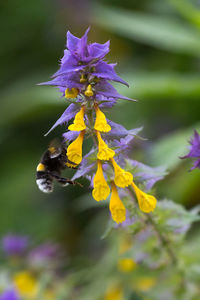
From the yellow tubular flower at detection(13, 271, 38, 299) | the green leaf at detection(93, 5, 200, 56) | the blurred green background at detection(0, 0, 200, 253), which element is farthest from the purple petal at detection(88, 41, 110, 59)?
the green leaf at detection(93, 5, 200, 56)

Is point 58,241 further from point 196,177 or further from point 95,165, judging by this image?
point 95,165

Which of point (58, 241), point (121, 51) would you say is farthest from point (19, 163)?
point (121, 51)

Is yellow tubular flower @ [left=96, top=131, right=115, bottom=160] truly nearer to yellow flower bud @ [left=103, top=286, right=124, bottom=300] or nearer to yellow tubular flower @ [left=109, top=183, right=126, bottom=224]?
yellow tubular flower @ [left=109, top=183, right=126, bottom=224]

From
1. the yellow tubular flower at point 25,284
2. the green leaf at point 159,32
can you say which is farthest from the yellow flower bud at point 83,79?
the green leaf at point 159,32

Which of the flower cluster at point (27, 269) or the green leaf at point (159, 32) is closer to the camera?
the flower cluster at point (27, 269)

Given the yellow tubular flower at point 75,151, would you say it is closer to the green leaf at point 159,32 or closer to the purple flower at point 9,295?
the purple flower at point 9,295
